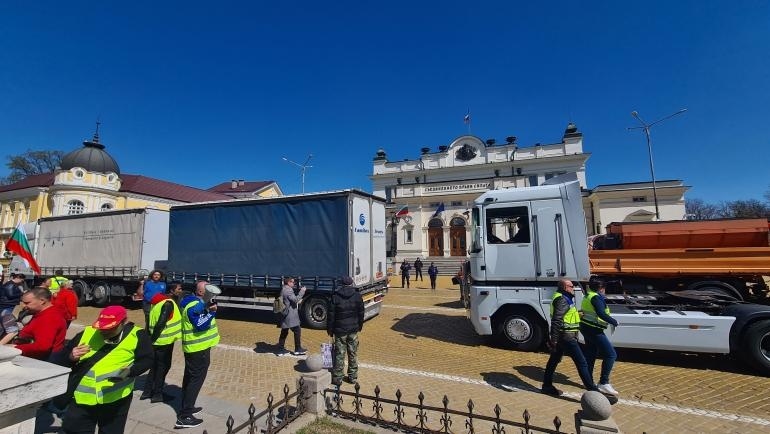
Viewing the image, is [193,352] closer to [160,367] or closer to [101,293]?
[160,367]

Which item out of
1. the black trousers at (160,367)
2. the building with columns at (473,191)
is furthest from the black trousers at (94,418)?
the building with columns at (473,191)

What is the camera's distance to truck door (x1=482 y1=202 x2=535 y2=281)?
7246mm

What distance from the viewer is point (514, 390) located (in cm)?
539

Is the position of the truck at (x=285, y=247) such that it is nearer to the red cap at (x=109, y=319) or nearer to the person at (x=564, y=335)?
the person at (x=564, y=335)

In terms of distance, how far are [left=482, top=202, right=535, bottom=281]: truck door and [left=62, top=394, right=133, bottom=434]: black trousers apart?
6.60 meters

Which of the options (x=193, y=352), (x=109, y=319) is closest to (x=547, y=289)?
(x=193, y=352)

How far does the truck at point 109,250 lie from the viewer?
1309 cm

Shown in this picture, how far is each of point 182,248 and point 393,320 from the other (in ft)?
26.6

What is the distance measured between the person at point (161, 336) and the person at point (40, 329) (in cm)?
97

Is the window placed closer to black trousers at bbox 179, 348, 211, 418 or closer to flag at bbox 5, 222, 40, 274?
black trousers at bbox 179, 348, 211, 418

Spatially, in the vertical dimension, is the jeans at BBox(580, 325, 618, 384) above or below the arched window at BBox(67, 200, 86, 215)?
below

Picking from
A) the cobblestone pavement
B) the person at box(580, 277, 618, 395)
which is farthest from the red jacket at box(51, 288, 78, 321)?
the person at box(580, 277, 618, 395)

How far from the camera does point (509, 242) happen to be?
746cm

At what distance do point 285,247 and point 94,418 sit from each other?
7.61 m
